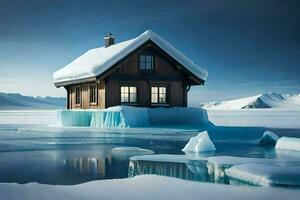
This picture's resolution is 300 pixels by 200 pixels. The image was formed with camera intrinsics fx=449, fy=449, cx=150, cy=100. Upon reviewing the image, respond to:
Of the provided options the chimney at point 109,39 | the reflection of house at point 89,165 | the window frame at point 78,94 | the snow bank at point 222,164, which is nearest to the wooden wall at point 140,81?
the window frame at point 78,94

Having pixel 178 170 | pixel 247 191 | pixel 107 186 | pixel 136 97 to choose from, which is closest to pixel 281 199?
pixel 247 191

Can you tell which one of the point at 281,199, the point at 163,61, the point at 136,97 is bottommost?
the point at 281,199

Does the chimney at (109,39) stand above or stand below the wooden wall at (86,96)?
above

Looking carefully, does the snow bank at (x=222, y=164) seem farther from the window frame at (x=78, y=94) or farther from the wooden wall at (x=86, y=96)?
the window frame at (x=78, y=94)

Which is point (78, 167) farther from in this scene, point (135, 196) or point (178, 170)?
point (135, 196)

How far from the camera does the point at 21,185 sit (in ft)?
24.1

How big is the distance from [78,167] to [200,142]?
5.12m

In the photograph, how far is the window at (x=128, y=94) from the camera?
30922mm

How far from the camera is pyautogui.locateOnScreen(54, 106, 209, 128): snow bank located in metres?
28.0

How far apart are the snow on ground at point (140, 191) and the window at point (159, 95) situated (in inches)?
944

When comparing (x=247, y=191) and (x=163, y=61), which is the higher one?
(x=163, y=61)

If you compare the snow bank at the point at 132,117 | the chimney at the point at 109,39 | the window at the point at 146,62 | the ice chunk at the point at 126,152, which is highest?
the chimney at the point at 109,39

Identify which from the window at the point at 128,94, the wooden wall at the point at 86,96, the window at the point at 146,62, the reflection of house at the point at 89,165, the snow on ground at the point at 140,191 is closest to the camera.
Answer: the snow on ground at the point at 140,191

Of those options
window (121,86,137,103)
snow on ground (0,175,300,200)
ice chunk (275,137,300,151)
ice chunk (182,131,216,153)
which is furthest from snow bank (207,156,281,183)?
window (121,86,137,103)
